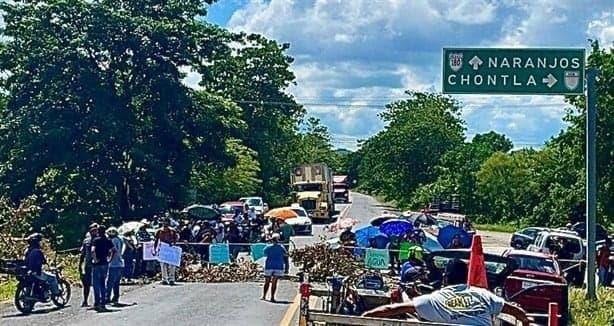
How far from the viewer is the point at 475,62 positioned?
24.1 metres

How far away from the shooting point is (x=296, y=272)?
32.7 meters

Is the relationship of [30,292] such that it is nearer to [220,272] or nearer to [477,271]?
[220,272]

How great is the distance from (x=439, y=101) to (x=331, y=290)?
346 feet

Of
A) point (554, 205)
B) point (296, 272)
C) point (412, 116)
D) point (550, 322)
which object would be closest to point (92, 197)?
point (296, 272)

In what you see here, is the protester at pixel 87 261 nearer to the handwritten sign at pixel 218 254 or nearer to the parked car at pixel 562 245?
the handwritten sign at pixel 218 254

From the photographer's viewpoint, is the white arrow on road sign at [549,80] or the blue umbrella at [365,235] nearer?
the white arrow on road sign at [549,80]

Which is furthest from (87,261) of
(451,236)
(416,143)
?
(416,143)

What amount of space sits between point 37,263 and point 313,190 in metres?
50.1

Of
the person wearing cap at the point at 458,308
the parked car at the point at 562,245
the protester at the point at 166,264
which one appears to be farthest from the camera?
the parked car at the point at 562,245

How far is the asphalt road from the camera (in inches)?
793

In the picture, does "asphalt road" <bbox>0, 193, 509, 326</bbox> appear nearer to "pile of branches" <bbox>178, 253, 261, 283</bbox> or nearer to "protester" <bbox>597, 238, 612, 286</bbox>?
"pile of branches" <bbox>178, 253, 261, 283</bbox>

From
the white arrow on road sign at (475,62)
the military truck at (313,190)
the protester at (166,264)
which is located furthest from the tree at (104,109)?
the white arrow on road sign at (475,62)

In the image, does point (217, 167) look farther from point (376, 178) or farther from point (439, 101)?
point (376, 178)

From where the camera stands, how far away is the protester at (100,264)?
889 inches
